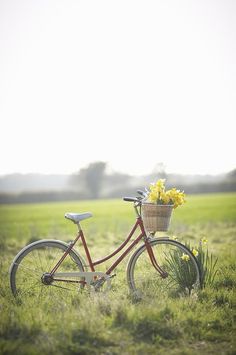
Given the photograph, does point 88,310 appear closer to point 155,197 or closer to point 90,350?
point 90,350

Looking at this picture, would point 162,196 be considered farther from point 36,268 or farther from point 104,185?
point 104,185

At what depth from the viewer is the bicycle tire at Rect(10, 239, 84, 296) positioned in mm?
5383

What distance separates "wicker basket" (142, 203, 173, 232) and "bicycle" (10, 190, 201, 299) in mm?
177

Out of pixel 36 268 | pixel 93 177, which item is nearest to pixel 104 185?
pixel 93 177

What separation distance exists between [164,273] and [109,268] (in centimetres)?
73

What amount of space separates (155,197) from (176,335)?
1.75 metres

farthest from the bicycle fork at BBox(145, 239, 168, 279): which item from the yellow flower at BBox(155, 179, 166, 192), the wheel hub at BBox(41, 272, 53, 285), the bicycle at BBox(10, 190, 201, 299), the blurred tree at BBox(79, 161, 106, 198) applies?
the blurred tree at BBox(79, 161, 106, 198)

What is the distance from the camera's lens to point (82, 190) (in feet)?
257

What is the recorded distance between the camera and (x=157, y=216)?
17.4 ft

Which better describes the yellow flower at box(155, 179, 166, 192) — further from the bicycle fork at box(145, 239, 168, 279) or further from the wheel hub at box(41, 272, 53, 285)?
the wheel hub at box(41, 272, 53, 285)

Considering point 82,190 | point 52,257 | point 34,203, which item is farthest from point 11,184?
point 52,257

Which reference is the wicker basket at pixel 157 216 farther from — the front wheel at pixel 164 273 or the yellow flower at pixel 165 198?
the front wheel at pixel 164 273

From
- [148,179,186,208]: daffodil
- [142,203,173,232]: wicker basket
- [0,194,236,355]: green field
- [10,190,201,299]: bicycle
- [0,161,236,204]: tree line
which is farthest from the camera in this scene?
[0,161,236,204]: tree line

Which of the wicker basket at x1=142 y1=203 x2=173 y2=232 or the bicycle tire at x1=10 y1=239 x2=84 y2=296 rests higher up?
the wicker basket at x1=142 y1=203 x2=173 y2=232
